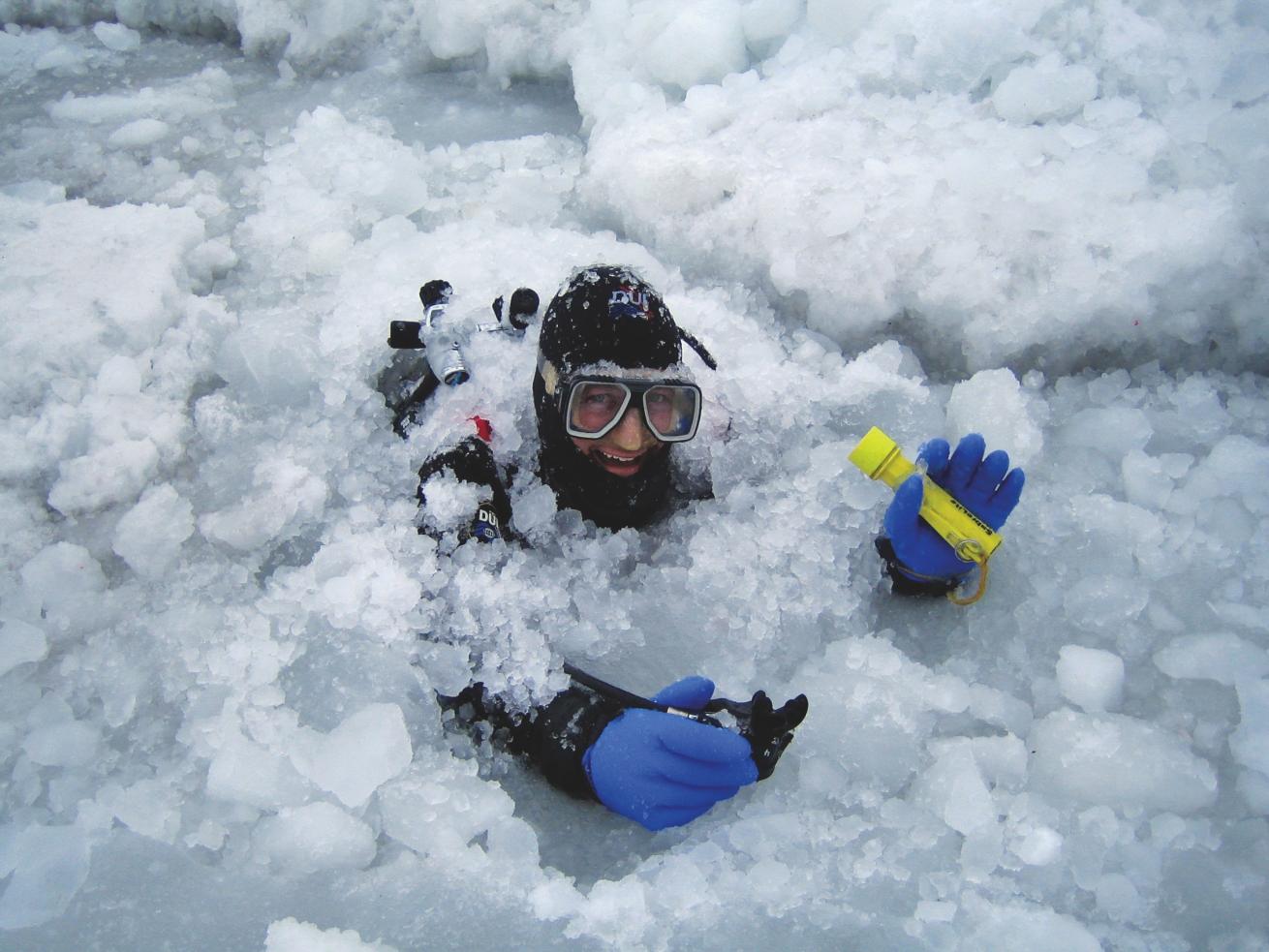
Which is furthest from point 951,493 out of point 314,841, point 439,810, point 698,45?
point 698,45

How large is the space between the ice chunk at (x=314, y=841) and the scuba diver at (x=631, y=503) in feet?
1.46

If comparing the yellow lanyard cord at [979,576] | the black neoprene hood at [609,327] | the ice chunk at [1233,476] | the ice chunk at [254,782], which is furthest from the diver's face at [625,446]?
the ice chunk at [1233,476]

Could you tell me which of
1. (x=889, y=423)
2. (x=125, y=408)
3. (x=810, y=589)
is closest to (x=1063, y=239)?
(x=889, y=423)

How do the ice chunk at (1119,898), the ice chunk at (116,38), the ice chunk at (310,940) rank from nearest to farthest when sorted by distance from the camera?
the ice chunk at (310,940) → the ice chunk at (1119,898) → the ice chunk at (116,38)

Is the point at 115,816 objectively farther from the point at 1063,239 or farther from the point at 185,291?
the point at 1063,239

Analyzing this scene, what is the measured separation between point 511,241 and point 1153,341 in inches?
101

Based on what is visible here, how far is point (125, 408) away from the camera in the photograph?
301 cm

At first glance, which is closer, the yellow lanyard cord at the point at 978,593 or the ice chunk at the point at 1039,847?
the ice chunk at the point at 1039,847

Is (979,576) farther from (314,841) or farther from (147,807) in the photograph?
(147,807)

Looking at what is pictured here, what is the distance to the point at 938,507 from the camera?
2.46 metres

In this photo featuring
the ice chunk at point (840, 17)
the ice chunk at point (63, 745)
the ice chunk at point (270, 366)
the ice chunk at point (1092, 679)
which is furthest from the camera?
the ice chunk at point (840, 17)

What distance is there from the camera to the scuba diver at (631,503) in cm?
202

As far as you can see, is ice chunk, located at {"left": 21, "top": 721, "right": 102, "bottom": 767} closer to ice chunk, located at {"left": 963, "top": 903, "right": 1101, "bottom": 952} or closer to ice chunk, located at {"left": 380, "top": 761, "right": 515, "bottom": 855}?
ice chunk, located at {"left": 380, "top": 761, "right": 515, "bottom": 855}

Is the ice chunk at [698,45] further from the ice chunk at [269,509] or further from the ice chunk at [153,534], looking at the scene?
the ice chunk at [153,534]
